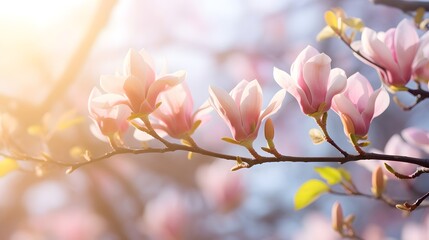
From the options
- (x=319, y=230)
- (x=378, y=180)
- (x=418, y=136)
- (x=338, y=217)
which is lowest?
(x=319, y=230)

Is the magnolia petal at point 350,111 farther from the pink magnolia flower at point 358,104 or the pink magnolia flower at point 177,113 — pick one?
the pink magnolia flower at point 177,113

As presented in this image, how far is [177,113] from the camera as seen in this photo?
0.95 m

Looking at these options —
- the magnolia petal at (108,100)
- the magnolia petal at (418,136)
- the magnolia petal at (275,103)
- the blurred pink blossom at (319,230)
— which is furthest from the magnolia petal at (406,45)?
the blurred pink blossom at (319,230)

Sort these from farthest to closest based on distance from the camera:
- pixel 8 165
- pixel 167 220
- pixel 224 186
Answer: pixel 224 186 → pixel 167 220 → pixel 8 165

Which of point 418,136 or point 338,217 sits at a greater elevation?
point 418,136

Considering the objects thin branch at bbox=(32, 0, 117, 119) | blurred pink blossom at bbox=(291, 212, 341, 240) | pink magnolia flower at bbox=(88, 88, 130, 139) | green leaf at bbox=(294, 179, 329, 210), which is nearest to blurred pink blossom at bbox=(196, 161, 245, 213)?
blurred pink blossom at bbox=(291, 212, 341, 240)

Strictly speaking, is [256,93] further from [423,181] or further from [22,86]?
[423,181]

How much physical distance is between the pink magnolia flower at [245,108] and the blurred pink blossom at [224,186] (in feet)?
5.58

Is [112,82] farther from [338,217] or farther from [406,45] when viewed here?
[338,217]

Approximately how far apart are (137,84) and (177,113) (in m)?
0.09

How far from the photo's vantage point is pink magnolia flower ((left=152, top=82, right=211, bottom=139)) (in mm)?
944

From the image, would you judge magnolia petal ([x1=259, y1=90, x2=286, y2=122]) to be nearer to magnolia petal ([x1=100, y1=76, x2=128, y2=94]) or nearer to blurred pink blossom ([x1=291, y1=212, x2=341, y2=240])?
magnolia petal ([x1=100, y1=76, x2=128, y2=94])

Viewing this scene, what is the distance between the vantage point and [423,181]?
164 inches

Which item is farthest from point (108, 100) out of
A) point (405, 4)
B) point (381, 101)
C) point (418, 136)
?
point (405, 4)
